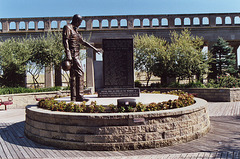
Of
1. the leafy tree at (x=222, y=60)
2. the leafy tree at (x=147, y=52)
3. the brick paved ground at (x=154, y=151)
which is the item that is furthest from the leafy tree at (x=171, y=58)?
the brick paved ground at (x=154, y=151)

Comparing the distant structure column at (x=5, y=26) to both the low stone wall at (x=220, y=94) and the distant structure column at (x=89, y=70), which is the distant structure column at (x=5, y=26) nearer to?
the distant structure column at (x=89, y=70)

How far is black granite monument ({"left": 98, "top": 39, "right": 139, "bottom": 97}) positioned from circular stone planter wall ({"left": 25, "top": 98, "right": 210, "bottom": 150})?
3847 mm

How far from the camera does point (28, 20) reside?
74.4ft

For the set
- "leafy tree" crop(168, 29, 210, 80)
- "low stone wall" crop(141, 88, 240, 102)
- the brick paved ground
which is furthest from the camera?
"leafy tree" crop(168, 29, 210, 80)

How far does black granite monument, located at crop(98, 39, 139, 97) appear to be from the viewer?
9.89m

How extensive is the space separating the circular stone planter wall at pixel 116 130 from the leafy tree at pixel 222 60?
17.7m

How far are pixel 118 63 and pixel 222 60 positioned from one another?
52.6ft

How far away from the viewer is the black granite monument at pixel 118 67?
9891 millimetres

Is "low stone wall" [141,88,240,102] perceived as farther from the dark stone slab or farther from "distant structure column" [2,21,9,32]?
"distant structure column" [2,21,9,32]

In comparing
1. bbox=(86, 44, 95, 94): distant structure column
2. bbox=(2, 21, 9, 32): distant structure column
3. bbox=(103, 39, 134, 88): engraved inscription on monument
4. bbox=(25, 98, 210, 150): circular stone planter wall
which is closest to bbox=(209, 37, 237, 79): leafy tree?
bbox=(86, 44, 95, 94): distant structure column

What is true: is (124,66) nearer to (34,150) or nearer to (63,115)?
(63,115)

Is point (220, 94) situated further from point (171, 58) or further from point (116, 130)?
point (116, 130)

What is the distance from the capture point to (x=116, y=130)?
18.9ft

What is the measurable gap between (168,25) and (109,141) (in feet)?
64.1
